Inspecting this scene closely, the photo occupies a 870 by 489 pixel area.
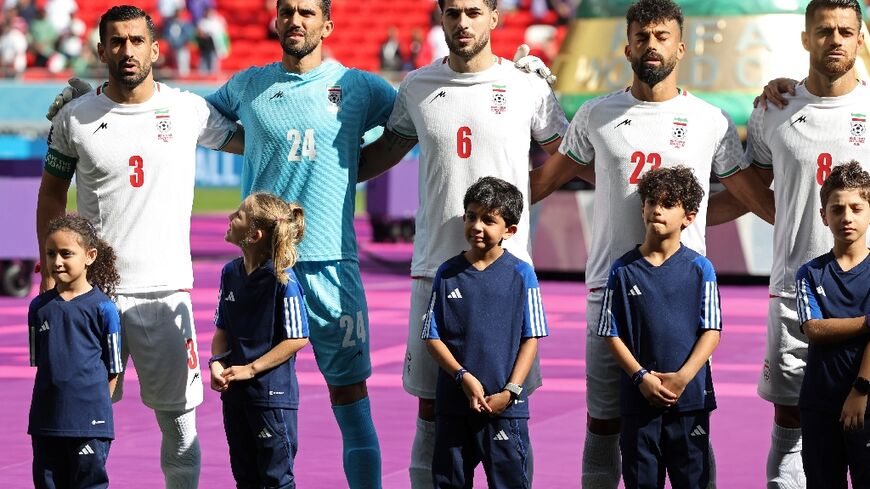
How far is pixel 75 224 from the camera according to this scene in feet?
20.3

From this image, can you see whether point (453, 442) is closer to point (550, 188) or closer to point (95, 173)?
point (550, 188)

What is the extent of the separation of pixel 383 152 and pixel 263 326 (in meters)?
1.17

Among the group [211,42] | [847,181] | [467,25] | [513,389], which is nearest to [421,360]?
[513,389]

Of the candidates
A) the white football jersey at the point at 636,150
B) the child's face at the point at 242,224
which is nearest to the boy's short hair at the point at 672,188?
the white football jersey at the point at 636,150

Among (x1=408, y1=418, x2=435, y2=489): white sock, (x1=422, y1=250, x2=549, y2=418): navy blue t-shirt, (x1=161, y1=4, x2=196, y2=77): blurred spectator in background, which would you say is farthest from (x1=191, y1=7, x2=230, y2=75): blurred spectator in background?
(x1=422, y1=250, x2=549, y2=418): navy blue t-shirt

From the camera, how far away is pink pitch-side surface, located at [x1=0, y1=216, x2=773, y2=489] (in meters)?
8.22

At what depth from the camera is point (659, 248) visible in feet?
20.4

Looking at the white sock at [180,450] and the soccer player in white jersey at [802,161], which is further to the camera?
the white sock at [180,450]

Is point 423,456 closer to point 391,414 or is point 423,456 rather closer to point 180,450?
point 180,450

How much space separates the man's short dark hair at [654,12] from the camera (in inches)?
252

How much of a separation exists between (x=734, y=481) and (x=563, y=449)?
1.19 meters

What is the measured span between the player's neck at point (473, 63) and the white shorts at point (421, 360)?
90cm

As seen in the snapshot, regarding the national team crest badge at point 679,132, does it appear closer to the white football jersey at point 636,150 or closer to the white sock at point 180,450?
the white football jersey at point 636,150

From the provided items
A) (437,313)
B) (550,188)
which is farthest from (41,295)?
(550,188)
